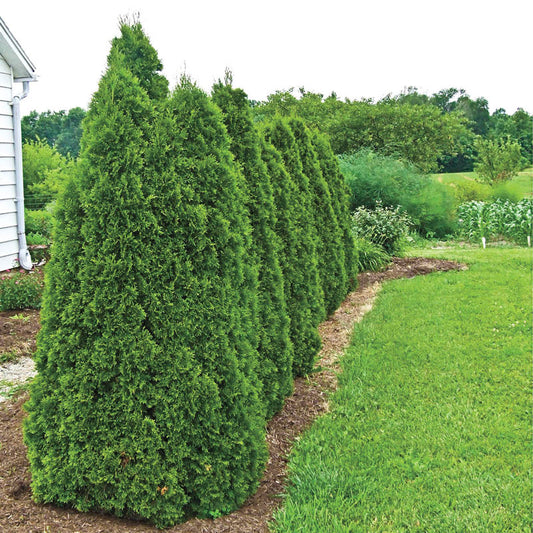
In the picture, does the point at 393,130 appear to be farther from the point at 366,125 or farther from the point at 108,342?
the point at 108,342

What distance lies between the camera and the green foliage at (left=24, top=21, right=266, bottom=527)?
3.00 meters

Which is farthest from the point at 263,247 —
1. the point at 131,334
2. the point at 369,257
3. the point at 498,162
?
the point at 498,162

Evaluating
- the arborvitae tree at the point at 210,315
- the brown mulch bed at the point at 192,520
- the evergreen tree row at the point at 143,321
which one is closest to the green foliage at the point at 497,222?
the brown mulch bed at the point at 192,520

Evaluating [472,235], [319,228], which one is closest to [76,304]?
[319,228]

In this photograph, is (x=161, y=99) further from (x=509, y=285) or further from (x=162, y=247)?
(x=509, y=285)

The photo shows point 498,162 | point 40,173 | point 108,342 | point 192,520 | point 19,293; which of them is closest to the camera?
point 108,342

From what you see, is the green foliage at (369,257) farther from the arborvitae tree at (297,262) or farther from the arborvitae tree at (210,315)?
the arborvitae tree at (210,315)

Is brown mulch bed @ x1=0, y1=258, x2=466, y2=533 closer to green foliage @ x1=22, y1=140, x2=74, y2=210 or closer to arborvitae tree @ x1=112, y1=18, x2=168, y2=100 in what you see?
arborvitae tree @ x1=112, y1=18, x2=168, y2=100

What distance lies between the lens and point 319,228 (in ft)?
25.1

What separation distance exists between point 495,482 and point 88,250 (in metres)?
3.23

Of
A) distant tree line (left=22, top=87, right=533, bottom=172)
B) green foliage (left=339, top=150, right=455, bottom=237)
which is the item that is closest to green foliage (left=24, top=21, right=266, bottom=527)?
green foliage (left=339, top=150, right=455, bottom=237)

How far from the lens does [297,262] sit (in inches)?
224

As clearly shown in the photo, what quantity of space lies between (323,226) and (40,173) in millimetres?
11962

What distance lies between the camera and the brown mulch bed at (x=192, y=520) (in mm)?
2955
